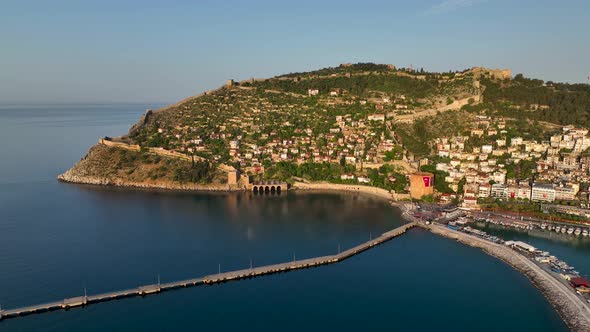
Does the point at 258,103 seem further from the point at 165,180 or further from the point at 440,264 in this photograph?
the point at 440,264

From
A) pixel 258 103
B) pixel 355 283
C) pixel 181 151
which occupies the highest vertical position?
pixel 258 103

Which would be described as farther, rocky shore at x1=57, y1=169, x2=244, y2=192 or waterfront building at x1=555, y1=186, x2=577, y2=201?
rocky shore at x1=57, y1=169, x2=244, y2=192

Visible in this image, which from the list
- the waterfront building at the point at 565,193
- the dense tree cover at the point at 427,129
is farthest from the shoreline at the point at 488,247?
the waterfront building at the point at 565,193

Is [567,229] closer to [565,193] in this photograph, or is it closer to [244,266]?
[565,193]

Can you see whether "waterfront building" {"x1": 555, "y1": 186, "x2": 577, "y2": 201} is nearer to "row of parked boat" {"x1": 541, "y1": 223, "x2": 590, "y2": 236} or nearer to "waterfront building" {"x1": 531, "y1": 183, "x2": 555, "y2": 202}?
"waterfront building" {"x1": 531, "y1": 183, "x2": 555, "y2": 202}

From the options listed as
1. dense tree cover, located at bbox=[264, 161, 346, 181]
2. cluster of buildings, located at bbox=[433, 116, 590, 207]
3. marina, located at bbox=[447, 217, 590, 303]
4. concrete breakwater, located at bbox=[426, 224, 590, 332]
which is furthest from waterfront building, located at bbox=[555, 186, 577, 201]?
dense tree cover, located at bbox=[264, 161, 346, 181]

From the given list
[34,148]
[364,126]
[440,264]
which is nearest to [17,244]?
[440,264]
